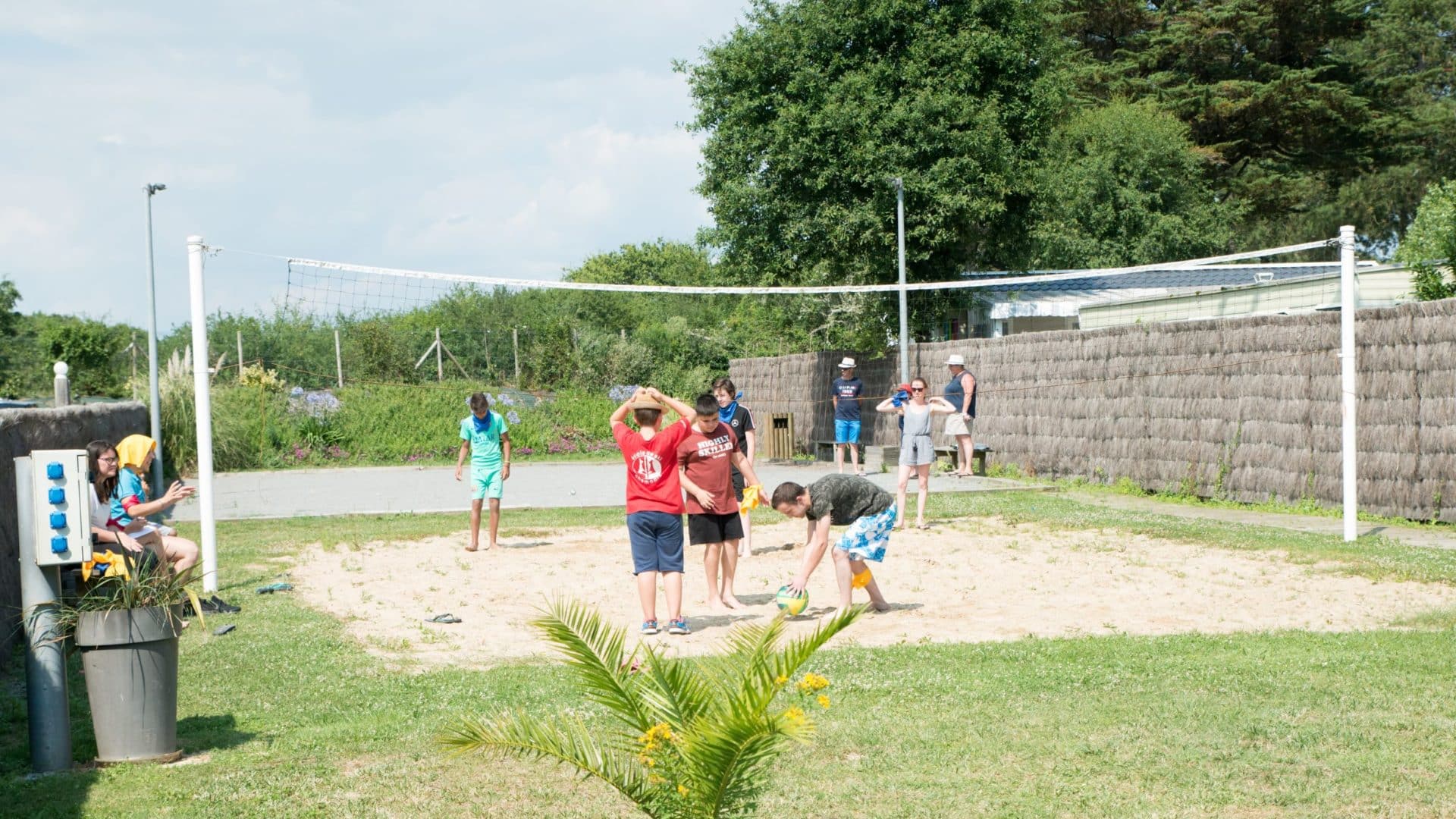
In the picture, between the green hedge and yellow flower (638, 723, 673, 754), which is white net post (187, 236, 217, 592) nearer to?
yellow flower (638, 723, 673, 754)

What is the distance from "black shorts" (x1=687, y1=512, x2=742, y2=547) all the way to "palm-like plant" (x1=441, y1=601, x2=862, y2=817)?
4.95 m

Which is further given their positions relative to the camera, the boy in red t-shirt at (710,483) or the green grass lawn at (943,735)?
the boy in red t-shirt at (710,483)

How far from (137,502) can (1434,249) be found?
17.5m

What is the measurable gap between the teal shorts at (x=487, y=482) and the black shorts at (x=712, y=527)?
3928 mm

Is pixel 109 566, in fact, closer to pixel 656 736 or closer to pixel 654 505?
pixel 654 505

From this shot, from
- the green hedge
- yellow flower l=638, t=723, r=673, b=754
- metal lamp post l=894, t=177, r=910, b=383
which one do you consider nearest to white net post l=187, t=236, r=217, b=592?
yellow flower l=638, t=723, r=673, b=754

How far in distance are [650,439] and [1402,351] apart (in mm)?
8483

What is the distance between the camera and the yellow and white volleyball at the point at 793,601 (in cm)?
823

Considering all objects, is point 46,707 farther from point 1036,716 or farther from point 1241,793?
point 1241,793

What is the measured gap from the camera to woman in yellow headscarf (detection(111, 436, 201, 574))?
8.88 m

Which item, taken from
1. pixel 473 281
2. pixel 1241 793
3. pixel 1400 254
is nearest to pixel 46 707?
pixel 1241 793

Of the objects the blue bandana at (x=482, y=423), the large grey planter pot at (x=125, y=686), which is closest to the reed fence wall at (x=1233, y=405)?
the blue bandana at (x=482, y=423)

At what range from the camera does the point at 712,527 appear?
8.91 meters

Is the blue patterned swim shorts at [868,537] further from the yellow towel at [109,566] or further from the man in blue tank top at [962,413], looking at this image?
the man in blue tank top at [962,413]
